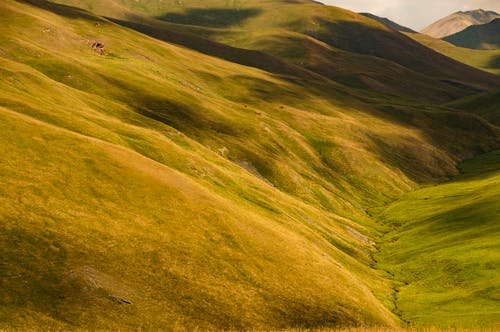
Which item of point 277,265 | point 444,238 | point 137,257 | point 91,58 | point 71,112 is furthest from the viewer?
point 91,58

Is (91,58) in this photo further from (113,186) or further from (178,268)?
(178,268)

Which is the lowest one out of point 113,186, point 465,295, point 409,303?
point 409,303

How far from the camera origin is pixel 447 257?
91.4 m

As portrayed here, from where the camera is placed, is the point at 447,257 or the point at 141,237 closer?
the point at 141,237

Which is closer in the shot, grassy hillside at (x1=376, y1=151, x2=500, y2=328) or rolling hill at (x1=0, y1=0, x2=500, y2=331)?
rolling hill at (x1=0, y1=0, x2=500, y2=331)

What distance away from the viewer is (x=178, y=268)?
46719 mm

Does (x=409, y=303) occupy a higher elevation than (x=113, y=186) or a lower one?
lower

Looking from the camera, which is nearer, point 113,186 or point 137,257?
point 137,257

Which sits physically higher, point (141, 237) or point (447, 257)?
point (141, 237)

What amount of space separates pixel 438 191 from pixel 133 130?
364 feet

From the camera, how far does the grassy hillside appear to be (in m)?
69.2

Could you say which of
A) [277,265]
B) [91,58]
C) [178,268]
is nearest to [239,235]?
[277,265]

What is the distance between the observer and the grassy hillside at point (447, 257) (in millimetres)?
69250

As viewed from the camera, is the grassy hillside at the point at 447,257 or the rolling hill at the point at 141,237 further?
the grassy hillside at the point at 447,257
